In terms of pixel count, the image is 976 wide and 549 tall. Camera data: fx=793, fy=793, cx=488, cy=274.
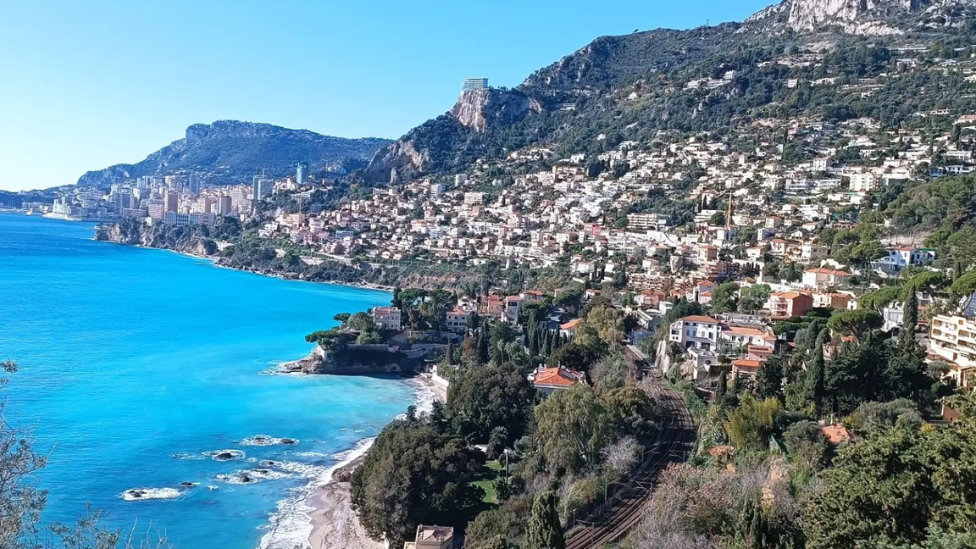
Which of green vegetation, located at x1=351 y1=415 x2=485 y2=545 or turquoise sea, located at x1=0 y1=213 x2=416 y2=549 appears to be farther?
turquoise sea, located at x1=0 y1=213 x2=416 y2=549

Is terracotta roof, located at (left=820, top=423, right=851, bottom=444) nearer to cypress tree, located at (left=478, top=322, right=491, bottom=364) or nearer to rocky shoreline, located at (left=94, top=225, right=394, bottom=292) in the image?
cypress tree, located at (left=478, top=322, right=491, bottom=364)

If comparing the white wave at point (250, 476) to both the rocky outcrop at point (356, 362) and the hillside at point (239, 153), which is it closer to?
the rocky outcrop at point (356, 362)

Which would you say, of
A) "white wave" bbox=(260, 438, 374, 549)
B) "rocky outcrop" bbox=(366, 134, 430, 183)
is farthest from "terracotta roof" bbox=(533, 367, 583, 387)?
"rocky outcrop" bbox=(366, 134, 430, 183)

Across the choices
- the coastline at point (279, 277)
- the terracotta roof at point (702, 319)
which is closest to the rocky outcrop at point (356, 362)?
the terracotta roof at point (702, 319)

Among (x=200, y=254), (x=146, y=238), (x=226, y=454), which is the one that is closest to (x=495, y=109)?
(x=200, y=254)

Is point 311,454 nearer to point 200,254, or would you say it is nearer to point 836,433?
point 836,433

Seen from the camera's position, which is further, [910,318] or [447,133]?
[447,133]

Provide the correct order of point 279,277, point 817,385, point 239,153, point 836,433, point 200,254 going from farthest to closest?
1. point 239,153
2. point 200,254
3. point 279,277
4. point 817,385
5. point 836,433

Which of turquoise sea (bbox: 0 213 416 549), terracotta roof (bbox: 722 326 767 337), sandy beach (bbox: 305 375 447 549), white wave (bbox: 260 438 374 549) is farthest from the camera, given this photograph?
terracotta roof (bbox: 722 326 767 337)
